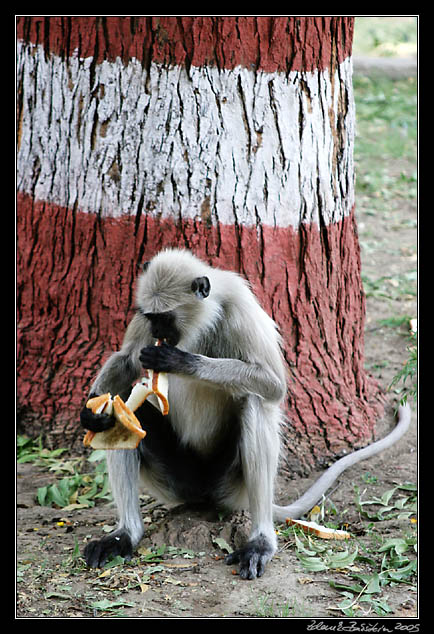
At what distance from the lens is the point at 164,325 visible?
13.4 feet

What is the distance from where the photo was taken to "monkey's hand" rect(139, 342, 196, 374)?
3990 millimetres

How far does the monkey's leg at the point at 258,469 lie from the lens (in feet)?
13.9

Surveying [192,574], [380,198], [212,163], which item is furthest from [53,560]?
[380,198]

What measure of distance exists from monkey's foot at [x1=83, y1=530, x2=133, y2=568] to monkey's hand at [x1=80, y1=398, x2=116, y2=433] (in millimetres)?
585

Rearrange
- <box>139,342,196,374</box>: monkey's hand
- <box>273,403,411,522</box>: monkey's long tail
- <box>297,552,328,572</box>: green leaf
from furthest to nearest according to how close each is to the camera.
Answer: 1. <box>273,403,411,522</box>: monkey's long tail
2. <box>297,552,328,572</box>: green leaf
3. <box>139,342,196,374</box>: monkey's hand

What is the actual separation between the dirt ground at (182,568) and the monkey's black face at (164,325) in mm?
1037

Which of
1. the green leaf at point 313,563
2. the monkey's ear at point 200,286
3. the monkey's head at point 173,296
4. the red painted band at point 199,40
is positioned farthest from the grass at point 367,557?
the red painted band at point 199,40

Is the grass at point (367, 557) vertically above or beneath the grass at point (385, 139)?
beneath

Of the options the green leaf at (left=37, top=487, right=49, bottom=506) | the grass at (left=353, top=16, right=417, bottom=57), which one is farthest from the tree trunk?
the grass at (left=353, top=16, right=417, bottom=57)

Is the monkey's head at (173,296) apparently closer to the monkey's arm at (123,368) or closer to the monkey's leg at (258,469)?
the monkey's arm at (123,368)

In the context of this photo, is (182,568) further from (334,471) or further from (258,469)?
(334,471)

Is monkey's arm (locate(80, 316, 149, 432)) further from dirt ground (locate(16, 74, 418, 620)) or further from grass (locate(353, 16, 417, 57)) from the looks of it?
grass (locate(353, 16, 417, 57))

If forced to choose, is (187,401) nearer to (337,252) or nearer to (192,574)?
(192,574)

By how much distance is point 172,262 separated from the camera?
4141mm
